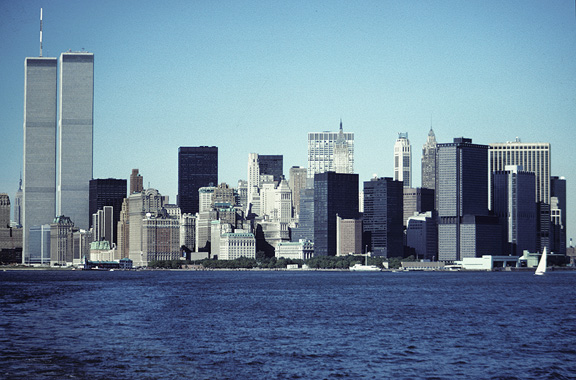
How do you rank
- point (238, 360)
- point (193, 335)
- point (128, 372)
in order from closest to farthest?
1. point (128, 372)
2. point (238, 360)
3. point (193, 335)

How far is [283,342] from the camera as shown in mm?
68875

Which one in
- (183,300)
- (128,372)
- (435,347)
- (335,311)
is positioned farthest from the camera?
(183,300)

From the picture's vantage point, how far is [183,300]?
397 feet

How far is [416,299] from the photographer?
128500mm

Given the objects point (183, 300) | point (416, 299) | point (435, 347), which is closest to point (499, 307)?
point (416, 299)

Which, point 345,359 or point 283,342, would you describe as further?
point 283,342

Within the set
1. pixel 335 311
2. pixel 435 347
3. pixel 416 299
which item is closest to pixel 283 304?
pixel 335 311

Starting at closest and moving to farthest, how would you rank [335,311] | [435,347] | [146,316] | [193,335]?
1. [435,347]
2. [193,335]
3. [146,316]
4. [335,311]

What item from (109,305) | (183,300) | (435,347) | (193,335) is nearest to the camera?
(435,347)

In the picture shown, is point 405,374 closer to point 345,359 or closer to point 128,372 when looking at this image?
point 345,359

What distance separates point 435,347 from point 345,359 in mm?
8940

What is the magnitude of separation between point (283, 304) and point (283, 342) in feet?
144

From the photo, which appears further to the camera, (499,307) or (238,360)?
(499,307)

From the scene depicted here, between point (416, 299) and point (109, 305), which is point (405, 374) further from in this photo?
point (416, 299)
